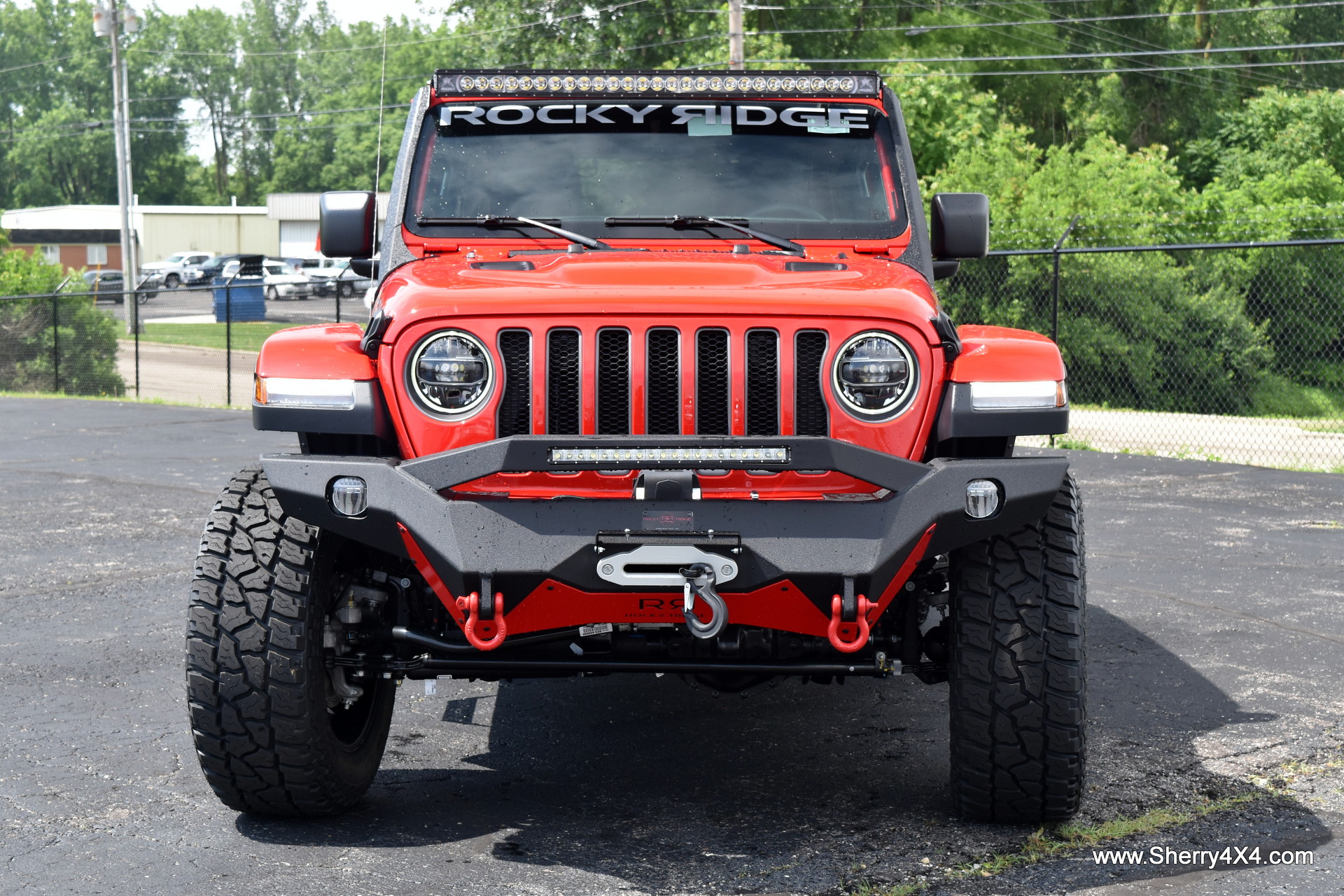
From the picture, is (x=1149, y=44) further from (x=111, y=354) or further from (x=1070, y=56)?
(x=111, y=354)

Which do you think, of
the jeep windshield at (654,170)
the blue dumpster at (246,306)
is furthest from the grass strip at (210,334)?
the jeep windshield at (654,170)

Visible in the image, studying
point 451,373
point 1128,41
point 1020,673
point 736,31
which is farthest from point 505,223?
point 1128,41

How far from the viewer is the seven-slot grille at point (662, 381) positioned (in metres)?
3.97

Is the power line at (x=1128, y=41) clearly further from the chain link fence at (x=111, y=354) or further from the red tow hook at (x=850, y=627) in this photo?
the red tow hook at (x=850, y=627)

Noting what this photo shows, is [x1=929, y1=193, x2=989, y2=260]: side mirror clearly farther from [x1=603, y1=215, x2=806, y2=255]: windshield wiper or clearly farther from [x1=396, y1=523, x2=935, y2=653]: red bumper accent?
[x1=396, y1=523, x2=935, y2=653]: red bumper accent

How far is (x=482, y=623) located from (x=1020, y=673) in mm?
1504

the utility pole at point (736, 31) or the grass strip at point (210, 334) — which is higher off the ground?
the utility pole at point (736, 31)

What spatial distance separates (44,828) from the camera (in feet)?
13.9

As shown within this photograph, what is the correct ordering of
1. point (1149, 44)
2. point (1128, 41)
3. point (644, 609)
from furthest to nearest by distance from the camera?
point (1149, 44) < point (1128, 41) < point (644, 609)

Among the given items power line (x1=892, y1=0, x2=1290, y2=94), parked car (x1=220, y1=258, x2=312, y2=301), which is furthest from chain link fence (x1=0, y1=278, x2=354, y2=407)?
power line (x1=892, y1=0, x2=1290, y2=94)

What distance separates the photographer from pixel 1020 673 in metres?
4.09

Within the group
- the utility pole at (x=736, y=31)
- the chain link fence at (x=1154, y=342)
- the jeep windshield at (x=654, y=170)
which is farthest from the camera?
the utility pole at (x=736, y=31)

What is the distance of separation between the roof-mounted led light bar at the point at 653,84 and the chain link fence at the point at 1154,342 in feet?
37.9

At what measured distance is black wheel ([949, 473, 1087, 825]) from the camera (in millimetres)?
4098
